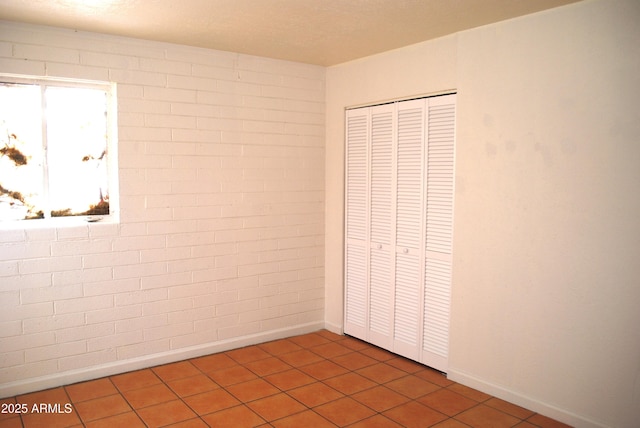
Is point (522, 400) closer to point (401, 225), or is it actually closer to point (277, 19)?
point (401, 225)

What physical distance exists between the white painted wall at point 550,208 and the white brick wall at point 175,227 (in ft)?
5.01

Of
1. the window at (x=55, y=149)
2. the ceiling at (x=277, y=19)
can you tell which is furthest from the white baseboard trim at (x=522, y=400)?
the window at (x=55, y=149)

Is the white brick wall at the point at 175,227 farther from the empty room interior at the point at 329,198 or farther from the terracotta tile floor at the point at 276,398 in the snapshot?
the terracotta tile floor at the point at 276,398

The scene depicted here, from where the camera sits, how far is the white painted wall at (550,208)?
278 cm

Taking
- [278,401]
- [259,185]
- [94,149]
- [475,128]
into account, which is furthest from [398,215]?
[94,149]

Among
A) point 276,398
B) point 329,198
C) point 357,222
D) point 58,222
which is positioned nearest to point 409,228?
point 357,222

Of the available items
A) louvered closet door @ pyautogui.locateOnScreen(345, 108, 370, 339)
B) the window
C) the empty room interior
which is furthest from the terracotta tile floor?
the window

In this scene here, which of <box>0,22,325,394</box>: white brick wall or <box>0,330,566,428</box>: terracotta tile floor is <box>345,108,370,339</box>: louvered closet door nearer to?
<box>0,22,325,394</box>: white brick wall

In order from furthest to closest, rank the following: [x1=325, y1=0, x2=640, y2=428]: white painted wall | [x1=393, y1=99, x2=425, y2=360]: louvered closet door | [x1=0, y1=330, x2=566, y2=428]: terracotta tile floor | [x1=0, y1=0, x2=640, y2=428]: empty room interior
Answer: [x1=393, y1=99, x2=425, y2=360]: louvered closet door, [x1=0, y1=330, x2=566, y2=428]: terracotta tile floor, [x1=0, y1=0, x2=640, y2=428]: empty room interior, [x1=325, y1=0, x2=640, y2=428]: white painted wall

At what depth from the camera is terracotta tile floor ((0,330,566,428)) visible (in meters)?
3.14

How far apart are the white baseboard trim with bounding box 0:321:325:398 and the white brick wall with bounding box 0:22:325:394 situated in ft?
0.07

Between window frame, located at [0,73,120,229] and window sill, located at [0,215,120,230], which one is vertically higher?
window frame, located at [0,73,120,229]

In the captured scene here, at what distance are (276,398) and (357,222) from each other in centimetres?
185

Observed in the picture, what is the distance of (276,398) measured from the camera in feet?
11.4
